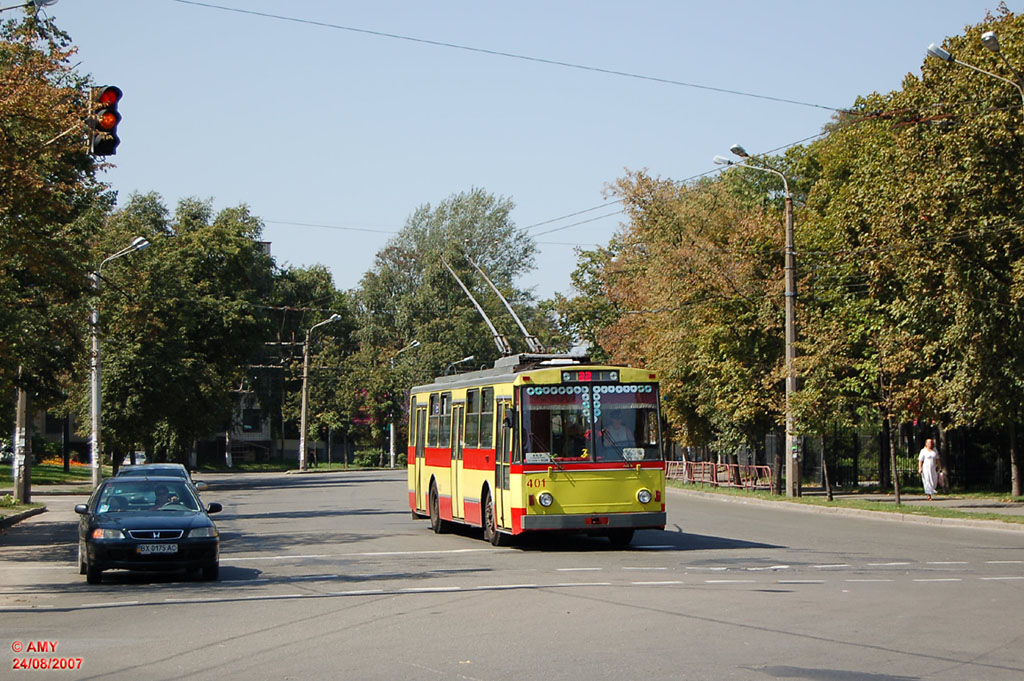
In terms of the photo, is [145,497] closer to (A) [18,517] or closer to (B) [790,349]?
(A) [18,517]

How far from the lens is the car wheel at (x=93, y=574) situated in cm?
1628

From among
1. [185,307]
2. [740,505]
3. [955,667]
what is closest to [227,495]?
[185,307]

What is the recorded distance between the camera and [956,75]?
31.4 meters

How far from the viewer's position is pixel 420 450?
1085 inches

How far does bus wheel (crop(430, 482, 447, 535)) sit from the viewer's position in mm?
25639

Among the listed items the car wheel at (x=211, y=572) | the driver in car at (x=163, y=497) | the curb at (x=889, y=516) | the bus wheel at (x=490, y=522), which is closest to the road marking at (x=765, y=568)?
the bus wheel at (x=490, y=522)

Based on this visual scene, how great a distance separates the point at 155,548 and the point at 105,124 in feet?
17.9

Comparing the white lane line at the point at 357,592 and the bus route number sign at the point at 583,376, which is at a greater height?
the bus route number sign at the point at 583,376

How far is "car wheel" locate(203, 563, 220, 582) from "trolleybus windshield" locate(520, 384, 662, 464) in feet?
17.8

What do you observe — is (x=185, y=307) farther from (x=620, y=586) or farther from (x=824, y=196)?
(x=620, y=586)

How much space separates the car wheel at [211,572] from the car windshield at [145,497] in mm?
1060

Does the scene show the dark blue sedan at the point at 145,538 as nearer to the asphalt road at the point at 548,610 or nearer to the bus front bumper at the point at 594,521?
the asphalt road at the point at 548,610

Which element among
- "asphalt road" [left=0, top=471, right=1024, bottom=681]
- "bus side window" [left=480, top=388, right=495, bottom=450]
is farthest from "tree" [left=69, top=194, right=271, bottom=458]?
"asphalt road" [left=0, top=471, right=1024, bottom=681]

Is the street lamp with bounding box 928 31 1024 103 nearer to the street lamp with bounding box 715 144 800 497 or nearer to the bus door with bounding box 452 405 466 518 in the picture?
the street lamp with bounding box 715 144 800 497
